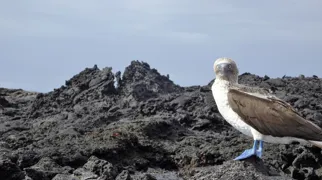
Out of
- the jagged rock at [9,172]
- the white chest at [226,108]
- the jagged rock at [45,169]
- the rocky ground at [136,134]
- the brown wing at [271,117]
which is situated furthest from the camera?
the rocky ground at [136,134]

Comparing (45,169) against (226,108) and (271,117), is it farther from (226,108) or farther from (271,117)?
(271,117)

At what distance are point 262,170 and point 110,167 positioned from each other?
454 centimetres

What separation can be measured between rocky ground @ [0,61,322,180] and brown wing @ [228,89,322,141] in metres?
0.52

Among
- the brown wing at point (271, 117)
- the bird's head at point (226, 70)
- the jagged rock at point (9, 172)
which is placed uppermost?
the bird's head at point (226, 70)

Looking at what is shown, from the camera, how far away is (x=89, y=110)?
71.1 ft

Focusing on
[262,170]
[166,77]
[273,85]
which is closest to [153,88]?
[166,77]

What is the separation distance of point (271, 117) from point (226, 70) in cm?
83

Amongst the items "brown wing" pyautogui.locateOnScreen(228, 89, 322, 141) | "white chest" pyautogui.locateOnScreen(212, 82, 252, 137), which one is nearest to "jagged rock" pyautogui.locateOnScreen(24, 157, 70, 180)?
"white chest" pyautogui.locateOnScreen(212, 82, 252, 137)

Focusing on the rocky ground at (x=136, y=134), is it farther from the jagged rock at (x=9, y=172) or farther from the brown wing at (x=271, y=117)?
the brown wing at (x=271, y=117)

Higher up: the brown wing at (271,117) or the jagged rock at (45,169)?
the brown wing at (271,117)

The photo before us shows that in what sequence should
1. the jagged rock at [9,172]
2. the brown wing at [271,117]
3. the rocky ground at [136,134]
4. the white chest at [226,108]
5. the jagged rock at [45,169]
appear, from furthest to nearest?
the rocky ground at [136,134], the jagged rock at [45,169], the jagged rock at [9,172], the white chest at [226,108], the brown wing at [271,117]

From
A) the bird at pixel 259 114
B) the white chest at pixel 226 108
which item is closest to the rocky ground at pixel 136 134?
the bird at pixel 259 114

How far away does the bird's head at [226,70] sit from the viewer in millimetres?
8417

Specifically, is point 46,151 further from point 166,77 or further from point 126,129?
point 166,77
